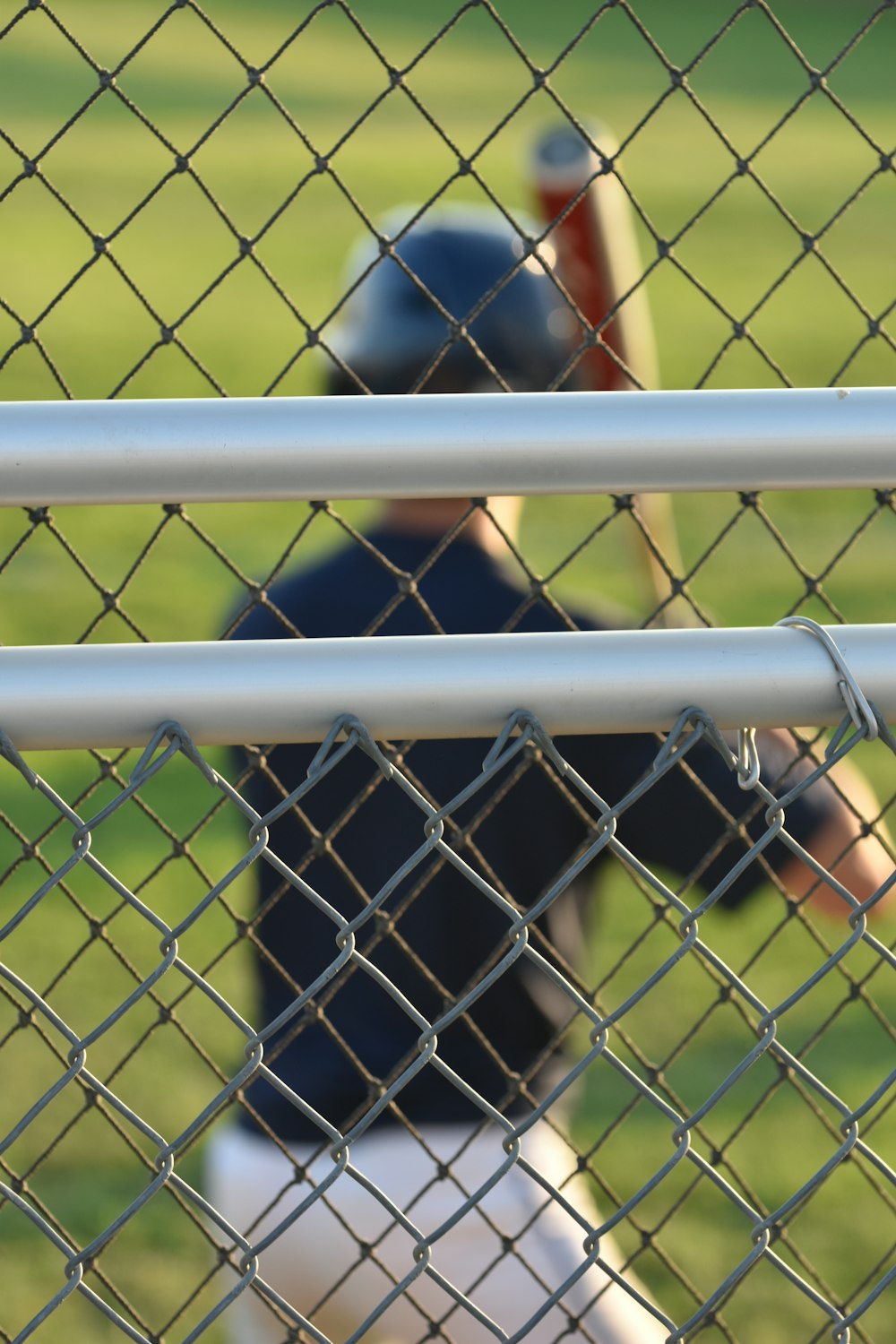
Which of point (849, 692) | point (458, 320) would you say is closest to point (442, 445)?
point (849, 692)

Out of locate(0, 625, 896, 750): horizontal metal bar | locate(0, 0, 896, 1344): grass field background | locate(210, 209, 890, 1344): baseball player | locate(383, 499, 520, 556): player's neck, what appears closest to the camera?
locate(0, 625, 896, 750): horizontal metal bar

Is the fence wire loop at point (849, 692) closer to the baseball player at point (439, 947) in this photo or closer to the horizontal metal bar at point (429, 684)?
the horizontal metal bar at point (429, 684)

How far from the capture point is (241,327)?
12.9 m

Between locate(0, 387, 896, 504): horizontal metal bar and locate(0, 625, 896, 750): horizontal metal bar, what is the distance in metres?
0.12

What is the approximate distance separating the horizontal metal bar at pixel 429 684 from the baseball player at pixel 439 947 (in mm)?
880

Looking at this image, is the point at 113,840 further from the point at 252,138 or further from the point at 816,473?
the point at 252,138

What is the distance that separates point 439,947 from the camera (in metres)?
2.26

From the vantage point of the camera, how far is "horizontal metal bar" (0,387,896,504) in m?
1.18

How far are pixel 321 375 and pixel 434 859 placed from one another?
4.42m

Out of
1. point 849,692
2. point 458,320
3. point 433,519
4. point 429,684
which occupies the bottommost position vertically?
point 429,684

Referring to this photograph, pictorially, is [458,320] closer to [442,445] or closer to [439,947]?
[439,947]

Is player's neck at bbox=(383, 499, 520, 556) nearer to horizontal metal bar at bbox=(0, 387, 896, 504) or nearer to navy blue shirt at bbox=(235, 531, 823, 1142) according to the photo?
navy blue shirt at bbox=(235, 531, 823, 1142)

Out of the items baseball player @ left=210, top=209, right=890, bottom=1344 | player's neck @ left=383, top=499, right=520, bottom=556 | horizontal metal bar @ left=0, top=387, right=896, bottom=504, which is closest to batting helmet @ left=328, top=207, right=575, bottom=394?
baseball player @ left=210, top=209, right=890, bottom=1344

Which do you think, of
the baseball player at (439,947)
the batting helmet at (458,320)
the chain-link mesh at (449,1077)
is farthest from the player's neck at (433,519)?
the chain-link mesh at (449,1077)
